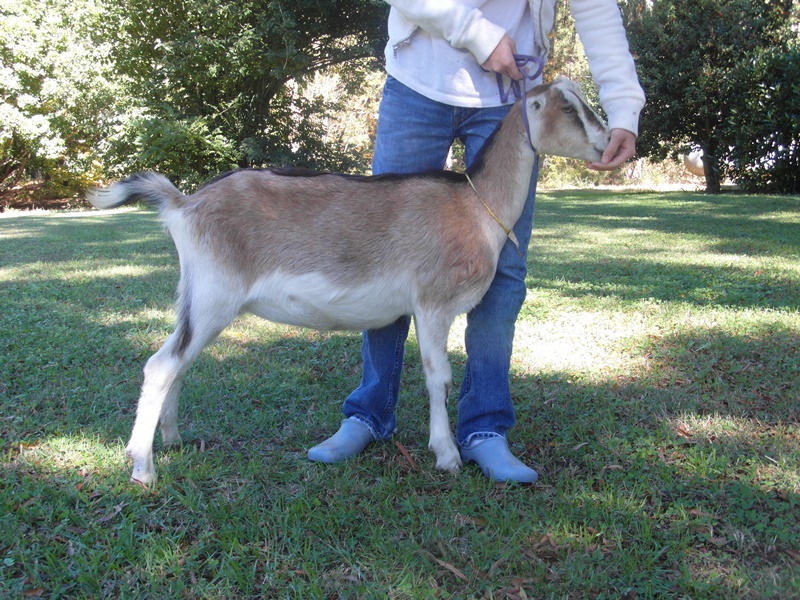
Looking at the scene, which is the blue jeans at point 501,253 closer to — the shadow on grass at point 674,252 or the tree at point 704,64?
the shadow on grass at point 674,252

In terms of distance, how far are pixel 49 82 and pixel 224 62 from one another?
831cm

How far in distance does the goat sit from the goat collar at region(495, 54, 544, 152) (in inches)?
1.0

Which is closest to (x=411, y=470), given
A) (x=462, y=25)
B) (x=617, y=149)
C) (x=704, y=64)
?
(x=617, y=149)

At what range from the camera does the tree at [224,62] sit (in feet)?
60.2

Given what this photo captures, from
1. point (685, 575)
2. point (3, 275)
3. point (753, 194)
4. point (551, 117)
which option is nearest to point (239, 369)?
point (551, 117)

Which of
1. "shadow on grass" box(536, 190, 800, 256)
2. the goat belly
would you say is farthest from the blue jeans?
"shadow on grass" box(536, 190, 800, 256)

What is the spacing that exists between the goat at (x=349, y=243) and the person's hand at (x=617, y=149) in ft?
0.17

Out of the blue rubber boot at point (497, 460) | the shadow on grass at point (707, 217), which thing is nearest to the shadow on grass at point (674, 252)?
the shadow on grass at point (707, 217)

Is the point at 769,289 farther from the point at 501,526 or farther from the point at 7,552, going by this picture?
the point at 7,552

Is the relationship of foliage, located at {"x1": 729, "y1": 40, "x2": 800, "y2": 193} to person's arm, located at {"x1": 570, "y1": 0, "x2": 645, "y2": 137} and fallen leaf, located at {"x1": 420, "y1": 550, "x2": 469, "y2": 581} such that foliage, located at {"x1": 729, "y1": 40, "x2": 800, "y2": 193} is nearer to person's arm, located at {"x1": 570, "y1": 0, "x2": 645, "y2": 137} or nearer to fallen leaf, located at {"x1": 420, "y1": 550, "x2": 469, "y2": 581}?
person's arm, located at {"x1": 570, "y1": 0, "x2": 645, "y2": 137}

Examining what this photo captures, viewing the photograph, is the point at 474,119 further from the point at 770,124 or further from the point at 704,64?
the point at 704,64

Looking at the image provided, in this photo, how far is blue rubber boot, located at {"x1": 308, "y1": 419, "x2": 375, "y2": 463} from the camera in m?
3.17

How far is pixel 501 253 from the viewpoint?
3250mm

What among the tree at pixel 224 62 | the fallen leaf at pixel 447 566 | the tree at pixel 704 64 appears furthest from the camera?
the tree at pixel 224 62
